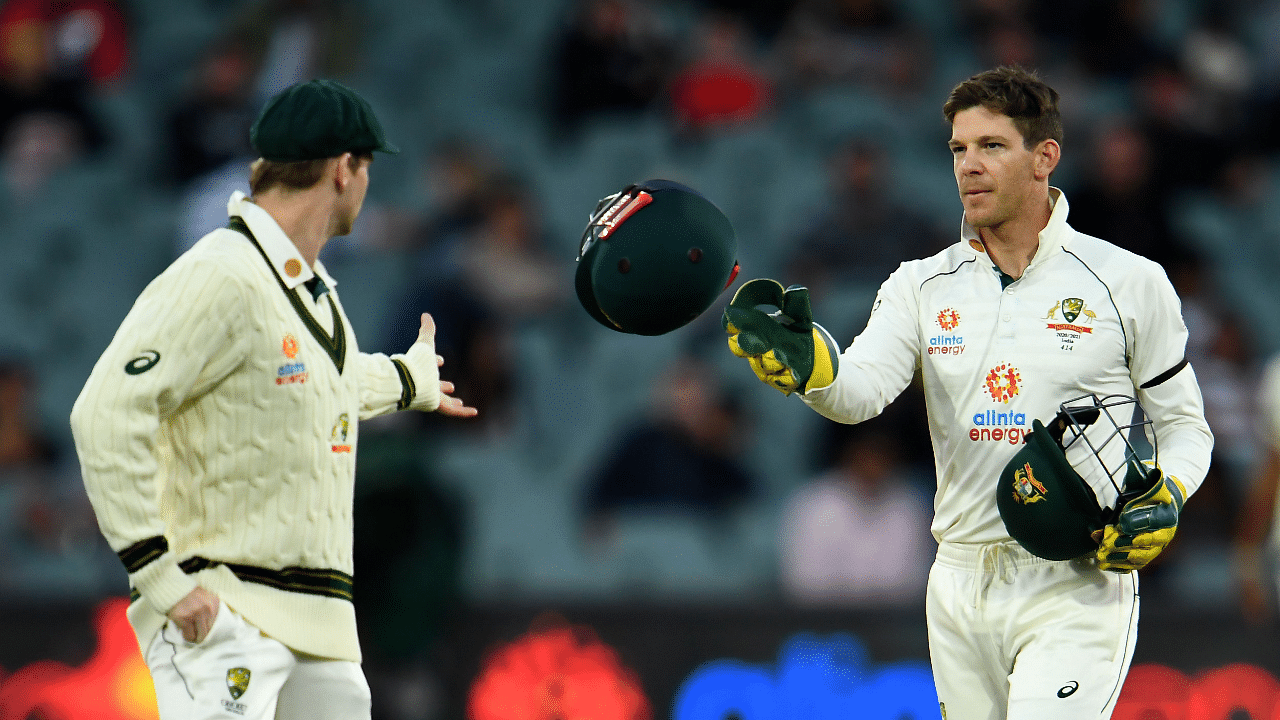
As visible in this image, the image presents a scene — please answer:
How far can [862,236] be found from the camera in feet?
29.3

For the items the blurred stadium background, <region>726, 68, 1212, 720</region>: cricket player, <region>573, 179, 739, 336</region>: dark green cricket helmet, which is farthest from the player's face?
the blurred stadium background

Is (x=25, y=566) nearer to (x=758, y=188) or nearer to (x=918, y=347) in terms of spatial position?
(x=758, y=188)

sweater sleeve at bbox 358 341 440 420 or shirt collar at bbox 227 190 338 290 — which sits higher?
shirt collar at bbox 227 190 338 290

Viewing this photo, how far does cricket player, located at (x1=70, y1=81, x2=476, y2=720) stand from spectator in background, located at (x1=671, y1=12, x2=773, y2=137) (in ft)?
20.9

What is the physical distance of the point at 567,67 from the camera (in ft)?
33.4

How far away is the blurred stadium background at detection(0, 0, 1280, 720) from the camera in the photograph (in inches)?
276

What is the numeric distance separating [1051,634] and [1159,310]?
34.5 inches

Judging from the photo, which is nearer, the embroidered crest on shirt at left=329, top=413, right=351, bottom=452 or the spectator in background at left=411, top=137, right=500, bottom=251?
the embroidered crest on shirt at left=329, top=413, right=351, bottom=452

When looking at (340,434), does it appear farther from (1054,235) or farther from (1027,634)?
(1054,235)

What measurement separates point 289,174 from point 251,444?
0.69 meters

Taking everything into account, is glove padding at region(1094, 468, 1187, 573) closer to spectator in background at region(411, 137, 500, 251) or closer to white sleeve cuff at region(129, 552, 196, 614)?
white sleeve cuff at region(129, 552, 196, 614)

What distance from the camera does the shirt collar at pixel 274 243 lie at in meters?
3.77

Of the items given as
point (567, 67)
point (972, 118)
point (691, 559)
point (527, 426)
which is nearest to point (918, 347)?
point (972, 118)

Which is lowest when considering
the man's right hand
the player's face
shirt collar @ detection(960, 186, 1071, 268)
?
the man's right hand
